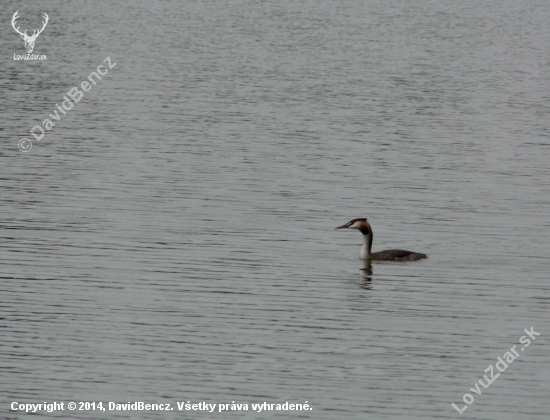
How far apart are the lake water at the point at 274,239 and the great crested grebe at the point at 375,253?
0.61 ft

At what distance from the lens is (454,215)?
1152 inches

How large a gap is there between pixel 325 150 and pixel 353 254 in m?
13.1

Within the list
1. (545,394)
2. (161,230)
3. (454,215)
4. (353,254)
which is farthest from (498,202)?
(545,394)

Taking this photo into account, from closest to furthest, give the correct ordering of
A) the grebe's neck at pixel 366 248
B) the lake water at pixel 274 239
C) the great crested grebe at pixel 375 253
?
the lake water at pixel 274 239 < the great crested grebe at pixel 375 253 < the grebe's neck at pixel 366 248

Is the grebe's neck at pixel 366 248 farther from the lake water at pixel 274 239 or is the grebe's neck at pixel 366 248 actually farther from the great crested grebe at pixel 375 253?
the lake water at pixel 274 239

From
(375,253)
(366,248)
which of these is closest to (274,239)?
(366,248)

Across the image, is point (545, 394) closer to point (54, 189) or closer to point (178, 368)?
point (178, 368)

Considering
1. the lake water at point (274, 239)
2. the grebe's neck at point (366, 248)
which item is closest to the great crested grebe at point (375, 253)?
the grebe's neck at point (366, 248)

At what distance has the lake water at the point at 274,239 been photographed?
17.1 meters

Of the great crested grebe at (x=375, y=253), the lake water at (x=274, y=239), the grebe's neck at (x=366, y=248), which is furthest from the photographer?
the grebe's neck at (x=366, y=248)

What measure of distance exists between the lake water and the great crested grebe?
19cm

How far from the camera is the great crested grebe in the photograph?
79.8 ft

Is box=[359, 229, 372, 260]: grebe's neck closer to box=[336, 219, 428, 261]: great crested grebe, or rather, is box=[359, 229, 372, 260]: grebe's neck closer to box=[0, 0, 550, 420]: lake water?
box=[336, 219, 428, 261]: great crested grebe

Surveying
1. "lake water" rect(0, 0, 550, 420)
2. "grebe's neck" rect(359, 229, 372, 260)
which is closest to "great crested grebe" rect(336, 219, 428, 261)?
"grebe's neck" rect(359, 229, 372, 260)
